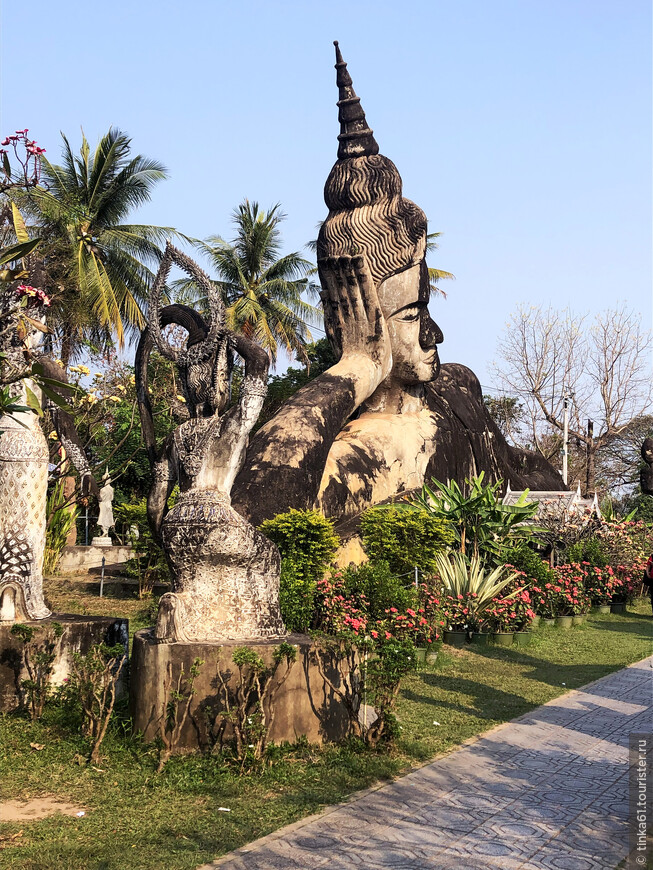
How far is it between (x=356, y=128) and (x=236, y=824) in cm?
1037

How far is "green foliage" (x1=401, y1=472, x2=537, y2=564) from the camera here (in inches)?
459

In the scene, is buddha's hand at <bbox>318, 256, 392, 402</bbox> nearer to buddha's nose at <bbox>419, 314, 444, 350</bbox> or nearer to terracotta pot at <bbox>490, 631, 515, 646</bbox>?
buddha's nose at <bbox>419, 314, 444, 350</bbox>

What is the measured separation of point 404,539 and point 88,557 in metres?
6.74

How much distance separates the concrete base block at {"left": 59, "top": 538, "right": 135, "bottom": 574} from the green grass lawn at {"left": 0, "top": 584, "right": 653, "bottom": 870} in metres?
8.46

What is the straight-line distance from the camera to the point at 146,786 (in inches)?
196

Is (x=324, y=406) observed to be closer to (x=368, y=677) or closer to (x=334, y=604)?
(x=334, y=604)

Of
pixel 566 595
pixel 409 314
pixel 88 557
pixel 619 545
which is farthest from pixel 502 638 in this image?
pixel 88 557

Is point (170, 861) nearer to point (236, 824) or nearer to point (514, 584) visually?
point (236, 824)

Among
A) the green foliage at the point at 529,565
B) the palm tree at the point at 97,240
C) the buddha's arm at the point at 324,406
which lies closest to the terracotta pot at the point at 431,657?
the buddha's arm at the point at 324,406

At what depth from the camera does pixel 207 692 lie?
5.45 metres

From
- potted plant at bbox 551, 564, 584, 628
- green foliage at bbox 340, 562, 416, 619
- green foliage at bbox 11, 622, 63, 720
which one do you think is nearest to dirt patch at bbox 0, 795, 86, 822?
green foliage at bbox 11, 622, 63, 720

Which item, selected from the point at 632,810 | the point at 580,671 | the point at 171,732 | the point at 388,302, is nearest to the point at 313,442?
the point at 388,302

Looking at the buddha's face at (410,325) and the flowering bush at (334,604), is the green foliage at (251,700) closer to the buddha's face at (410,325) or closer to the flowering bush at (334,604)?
the flowering bush at (334,604)

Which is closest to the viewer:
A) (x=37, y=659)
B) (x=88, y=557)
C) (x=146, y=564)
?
(x=37, y=659)
